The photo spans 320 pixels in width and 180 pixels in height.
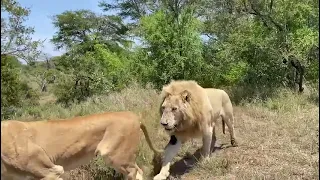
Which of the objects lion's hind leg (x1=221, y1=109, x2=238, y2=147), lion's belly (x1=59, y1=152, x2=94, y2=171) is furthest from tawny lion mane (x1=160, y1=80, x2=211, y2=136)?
lion's belly (x1=59, y1=152, x2=94, y2=171)

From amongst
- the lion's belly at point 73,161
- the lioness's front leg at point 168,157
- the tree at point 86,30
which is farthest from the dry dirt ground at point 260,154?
the tree at point 86,30

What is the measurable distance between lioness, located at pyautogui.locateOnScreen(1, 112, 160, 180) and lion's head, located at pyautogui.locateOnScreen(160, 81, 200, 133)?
0.50 m

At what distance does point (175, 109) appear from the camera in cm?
628

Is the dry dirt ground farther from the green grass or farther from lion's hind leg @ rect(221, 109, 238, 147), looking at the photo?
lion's hind leg @ rect(221, 109, 238, 147)

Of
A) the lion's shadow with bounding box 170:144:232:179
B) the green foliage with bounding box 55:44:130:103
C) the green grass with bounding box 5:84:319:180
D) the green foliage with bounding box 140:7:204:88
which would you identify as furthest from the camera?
the green foliage with bounding box 55:44:130:103

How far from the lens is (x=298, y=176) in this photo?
18.6ft

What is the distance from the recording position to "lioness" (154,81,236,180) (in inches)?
245

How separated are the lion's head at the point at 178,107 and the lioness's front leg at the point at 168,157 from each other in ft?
0.86

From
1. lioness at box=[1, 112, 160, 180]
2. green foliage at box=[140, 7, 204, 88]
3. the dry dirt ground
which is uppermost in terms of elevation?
green foliage at box=[140, 7, 204, 88]

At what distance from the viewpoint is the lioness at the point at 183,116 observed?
20.5 ft

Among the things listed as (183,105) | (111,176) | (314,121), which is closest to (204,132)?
(183,105)

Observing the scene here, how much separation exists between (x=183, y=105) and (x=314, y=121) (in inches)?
145

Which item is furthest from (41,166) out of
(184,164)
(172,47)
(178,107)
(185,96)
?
(172,47)

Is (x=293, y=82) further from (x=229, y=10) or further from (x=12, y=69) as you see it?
(x=12, y=69)
